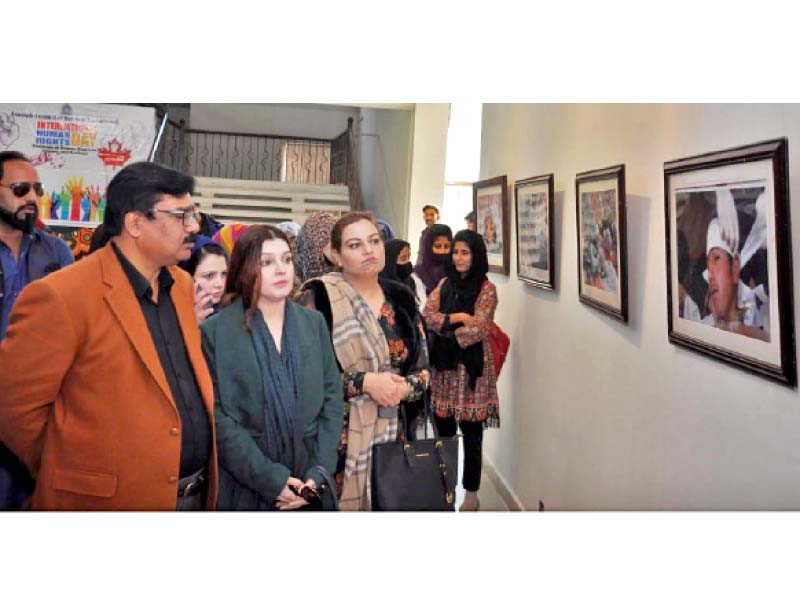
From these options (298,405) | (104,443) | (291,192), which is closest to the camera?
(104,443)

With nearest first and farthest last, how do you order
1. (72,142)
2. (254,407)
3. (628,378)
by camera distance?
(254,407) < (72,142) < (628,378)

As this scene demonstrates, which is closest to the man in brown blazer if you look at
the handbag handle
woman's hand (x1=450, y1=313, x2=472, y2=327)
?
the handbag handle

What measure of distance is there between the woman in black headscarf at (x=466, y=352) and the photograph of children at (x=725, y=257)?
825 mm

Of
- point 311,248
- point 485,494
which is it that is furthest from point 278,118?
point 485,494

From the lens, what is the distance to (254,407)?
3.23 meters

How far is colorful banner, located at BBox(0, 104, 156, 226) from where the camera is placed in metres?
3.37

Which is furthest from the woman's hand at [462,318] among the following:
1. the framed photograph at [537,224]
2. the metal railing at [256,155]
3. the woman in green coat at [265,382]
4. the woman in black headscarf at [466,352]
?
the metal railing at [256,155]

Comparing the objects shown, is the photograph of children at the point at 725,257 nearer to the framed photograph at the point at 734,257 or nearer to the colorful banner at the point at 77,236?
the framed photograph at the point at 734,257

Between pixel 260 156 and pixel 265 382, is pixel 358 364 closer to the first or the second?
pixel 265 382

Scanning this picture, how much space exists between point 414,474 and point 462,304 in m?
0.73
